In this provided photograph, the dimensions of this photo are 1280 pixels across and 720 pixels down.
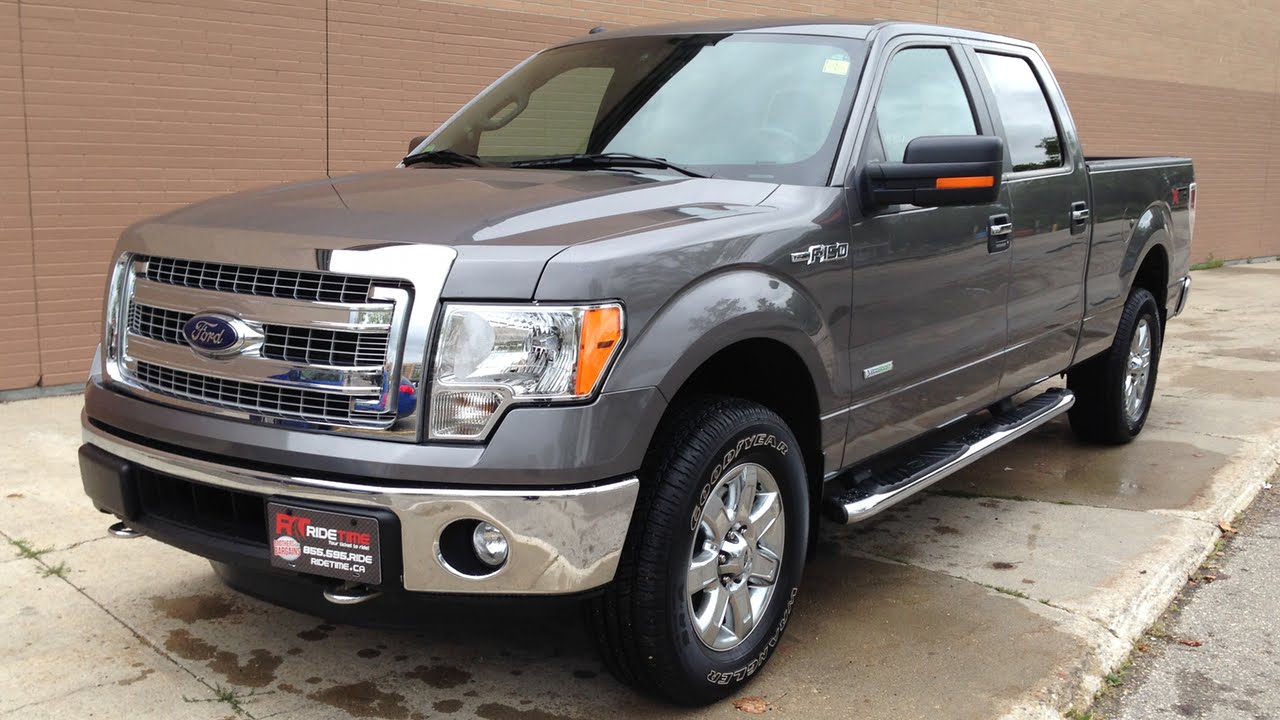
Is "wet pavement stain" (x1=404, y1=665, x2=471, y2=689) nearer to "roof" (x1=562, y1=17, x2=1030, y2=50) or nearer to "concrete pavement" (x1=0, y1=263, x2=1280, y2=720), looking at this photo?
"concrete pavement" (x1=0, y1=263, x2=1280, y2=720)

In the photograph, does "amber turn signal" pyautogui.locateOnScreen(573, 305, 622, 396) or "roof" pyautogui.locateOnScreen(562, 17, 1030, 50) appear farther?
"roof" pyautogui.locateOnScreen(562, 17, 1030, 50)

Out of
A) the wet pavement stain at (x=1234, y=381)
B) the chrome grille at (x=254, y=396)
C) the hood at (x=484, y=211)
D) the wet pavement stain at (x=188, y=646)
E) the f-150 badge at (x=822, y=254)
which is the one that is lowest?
the wet pavement stain at (x=1234, y=381)

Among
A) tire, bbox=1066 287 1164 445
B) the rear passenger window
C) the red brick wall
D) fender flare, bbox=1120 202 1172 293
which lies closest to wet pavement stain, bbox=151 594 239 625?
the red brick wall

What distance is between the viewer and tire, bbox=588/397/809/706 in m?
3.10

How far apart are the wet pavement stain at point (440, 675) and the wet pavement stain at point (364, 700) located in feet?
0.40

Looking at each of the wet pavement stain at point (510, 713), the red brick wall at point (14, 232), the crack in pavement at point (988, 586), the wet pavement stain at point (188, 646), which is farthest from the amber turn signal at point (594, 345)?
the red brick wall at point (14, 232)

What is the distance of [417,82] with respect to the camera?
840 centimetres

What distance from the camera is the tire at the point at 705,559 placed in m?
3.10

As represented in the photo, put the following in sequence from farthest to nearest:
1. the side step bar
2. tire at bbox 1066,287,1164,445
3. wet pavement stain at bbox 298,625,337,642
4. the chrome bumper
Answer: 1. tire at bbox 1066,287,1164,445
2. the side step bar
3. wet pavement stain at bbox 298,625,337,642
4. the chrome bumper

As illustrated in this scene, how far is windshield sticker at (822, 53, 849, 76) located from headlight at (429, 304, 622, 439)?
1758mm

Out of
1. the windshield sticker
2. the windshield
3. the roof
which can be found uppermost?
the roof

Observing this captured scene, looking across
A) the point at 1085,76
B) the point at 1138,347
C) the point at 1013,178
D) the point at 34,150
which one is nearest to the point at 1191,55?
the point at 1085,76

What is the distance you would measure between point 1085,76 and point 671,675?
14040mm

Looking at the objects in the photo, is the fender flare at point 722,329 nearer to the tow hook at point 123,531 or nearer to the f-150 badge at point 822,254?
the f-150 badge at point 822,254
